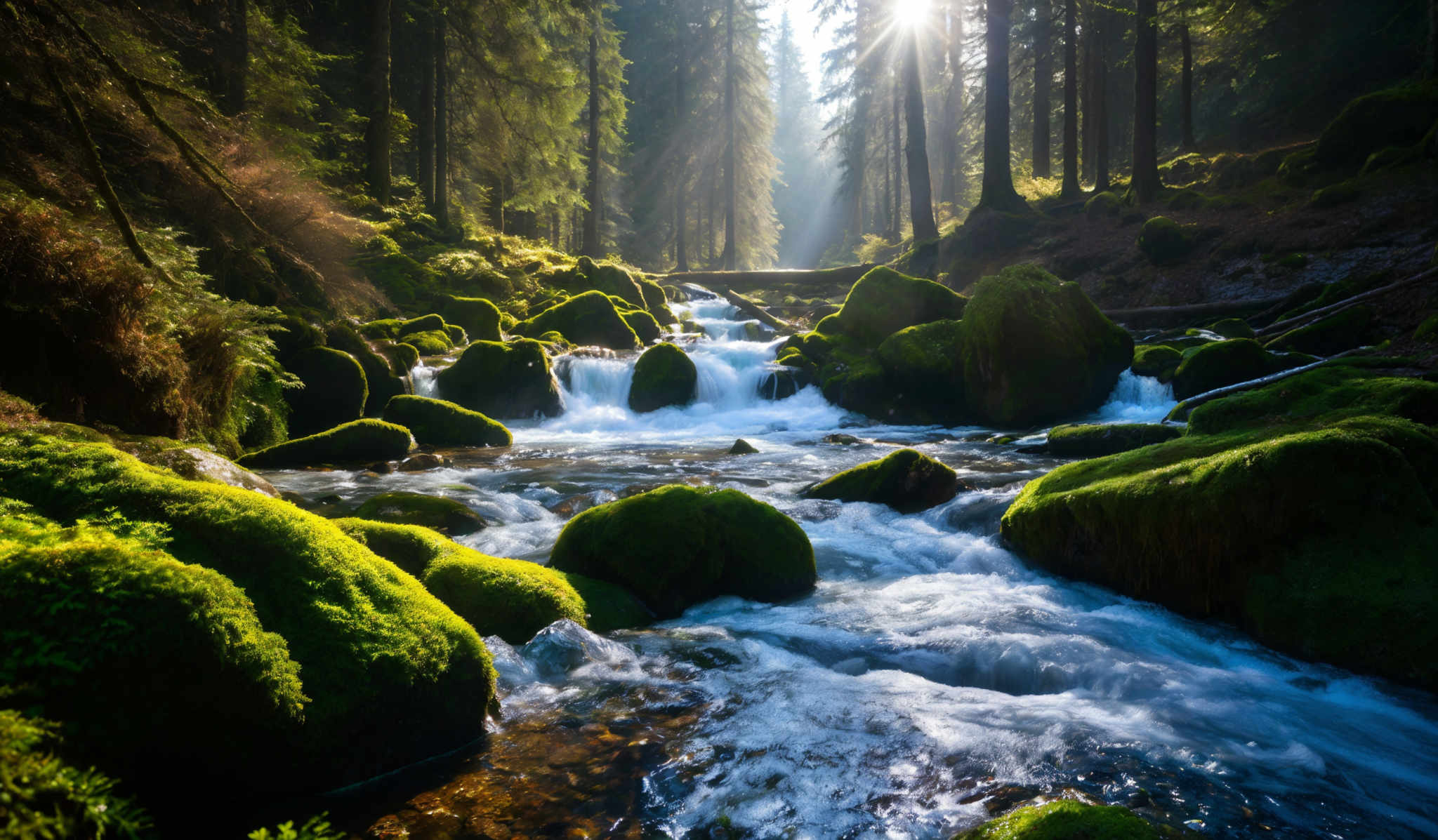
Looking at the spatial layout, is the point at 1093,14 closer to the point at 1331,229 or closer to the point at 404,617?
the point at 1331,229

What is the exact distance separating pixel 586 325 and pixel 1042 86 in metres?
21.9

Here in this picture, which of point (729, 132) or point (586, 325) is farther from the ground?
point (729, 132)

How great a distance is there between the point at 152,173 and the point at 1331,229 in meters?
21.0

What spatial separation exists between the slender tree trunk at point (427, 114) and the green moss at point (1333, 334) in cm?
2303

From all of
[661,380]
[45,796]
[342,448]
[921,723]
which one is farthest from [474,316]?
[45,796]

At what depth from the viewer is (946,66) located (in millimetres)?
A: 39094

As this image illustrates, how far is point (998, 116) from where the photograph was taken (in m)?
A: 20.8

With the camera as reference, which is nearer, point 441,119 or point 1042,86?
point 441,119

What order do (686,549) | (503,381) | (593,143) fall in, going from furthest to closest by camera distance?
(593,143) → (503,381) → (686,549)

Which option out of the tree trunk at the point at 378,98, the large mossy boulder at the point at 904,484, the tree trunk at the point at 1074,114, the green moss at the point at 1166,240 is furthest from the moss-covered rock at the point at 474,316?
the tree trunk at the point at 1074,114

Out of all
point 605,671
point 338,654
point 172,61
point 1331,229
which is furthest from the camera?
point 1331,229

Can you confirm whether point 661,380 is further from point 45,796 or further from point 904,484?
point 45,796

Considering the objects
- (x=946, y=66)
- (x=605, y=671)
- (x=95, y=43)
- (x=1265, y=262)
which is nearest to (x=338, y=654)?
(x=605, y=671)

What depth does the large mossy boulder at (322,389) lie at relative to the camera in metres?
11.4
